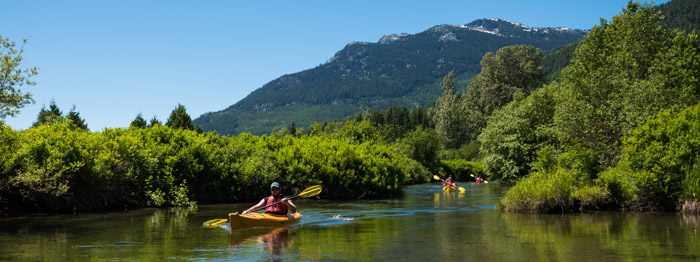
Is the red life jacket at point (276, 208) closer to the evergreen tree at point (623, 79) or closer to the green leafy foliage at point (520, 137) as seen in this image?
the evergreen tree at point (623, 79)

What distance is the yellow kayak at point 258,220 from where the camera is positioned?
1650 cm

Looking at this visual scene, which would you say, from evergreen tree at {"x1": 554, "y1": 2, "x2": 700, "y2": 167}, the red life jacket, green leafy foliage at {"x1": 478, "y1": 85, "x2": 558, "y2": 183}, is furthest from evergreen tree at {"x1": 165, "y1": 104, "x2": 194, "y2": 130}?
the red life jacket

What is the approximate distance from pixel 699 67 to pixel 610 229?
826 inches

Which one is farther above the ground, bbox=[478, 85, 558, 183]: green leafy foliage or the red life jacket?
bbox=[478, 85, 558, 183]: green leafy foliage

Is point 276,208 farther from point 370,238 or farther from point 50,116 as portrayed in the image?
point 50,116

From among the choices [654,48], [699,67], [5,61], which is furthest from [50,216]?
[699,67]

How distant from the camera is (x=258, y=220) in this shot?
17.1m

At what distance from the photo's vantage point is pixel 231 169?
95.7 feet

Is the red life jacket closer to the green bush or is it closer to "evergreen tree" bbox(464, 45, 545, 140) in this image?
the green bush

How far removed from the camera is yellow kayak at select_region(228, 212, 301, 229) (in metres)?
16.5

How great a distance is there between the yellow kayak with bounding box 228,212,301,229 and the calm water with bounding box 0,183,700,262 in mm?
267

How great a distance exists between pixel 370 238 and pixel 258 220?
13.2 feet

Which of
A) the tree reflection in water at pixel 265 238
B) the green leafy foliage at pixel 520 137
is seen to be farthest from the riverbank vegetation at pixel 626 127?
the tree reflection in water at pixel 265 238

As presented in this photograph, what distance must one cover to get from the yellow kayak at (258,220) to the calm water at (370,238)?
0.27 metres
